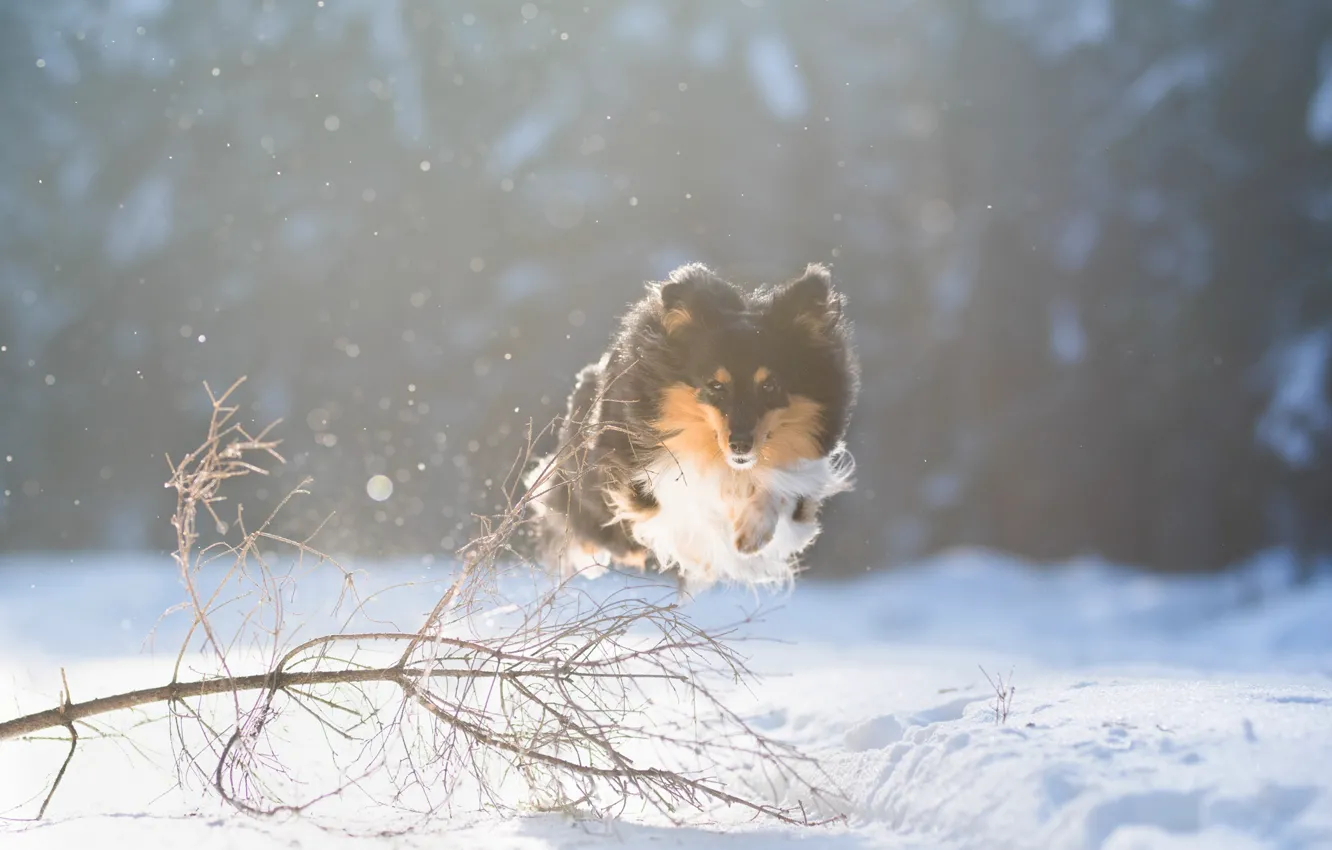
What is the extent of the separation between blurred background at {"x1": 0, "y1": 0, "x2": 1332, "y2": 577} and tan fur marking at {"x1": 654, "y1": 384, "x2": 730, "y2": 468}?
197 inches

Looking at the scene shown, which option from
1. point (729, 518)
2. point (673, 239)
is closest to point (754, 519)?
point (729, 518)

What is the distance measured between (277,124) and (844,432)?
1133cm

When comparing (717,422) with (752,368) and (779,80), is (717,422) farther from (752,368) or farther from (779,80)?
(779,80)

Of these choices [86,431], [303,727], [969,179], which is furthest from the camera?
[86,431]

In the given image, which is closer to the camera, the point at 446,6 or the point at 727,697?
the point at 727,697

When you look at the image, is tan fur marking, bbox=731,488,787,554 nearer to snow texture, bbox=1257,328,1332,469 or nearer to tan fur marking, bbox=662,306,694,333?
tan fur marking, bbox=662,306,694,333

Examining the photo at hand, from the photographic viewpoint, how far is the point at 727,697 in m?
5.10

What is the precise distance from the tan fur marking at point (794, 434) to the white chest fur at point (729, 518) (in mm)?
67

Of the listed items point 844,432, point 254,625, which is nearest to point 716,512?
point 844,432

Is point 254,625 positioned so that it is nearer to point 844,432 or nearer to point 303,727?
point 303,727

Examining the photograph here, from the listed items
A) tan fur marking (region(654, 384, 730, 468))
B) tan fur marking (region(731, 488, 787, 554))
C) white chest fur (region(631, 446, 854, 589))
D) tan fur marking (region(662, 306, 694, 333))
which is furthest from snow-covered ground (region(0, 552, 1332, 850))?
tan fur marking (region(662, 306, 694, 333))

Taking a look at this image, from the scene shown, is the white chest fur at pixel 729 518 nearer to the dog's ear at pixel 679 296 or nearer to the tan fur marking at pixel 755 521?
the tan fur marking at pixel 755 521

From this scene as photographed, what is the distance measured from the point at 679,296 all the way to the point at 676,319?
4.7 inches

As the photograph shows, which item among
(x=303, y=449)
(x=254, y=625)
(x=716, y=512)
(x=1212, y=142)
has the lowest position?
(x=254, y=625)
